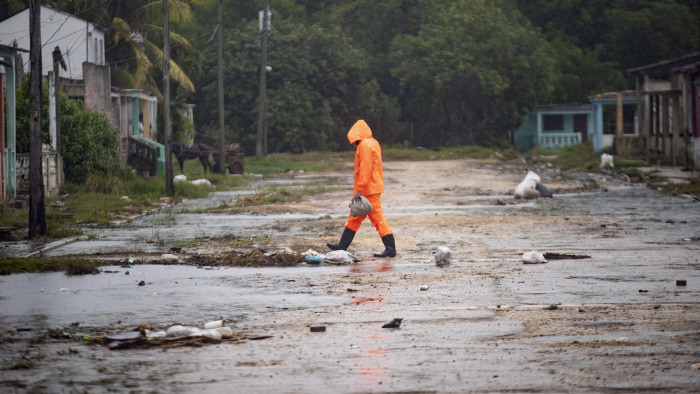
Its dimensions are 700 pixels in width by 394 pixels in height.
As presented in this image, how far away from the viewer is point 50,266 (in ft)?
38.1

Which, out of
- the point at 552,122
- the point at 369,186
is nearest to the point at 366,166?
the point at 369,186

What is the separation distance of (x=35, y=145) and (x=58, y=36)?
62.7 feet

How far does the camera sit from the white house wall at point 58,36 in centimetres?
3284

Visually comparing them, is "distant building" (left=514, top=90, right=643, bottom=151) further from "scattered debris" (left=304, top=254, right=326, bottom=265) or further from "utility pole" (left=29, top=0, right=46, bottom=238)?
"scattered debris" (left=304, top=254, right=326, bottom=265)

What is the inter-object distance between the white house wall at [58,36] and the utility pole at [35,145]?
17.9 m

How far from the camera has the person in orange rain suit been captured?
12758mm

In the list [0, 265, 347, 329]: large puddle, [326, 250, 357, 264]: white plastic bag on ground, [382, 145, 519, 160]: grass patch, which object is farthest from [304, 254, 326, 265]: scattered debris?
[382, 145, 519, 160]: grass patch

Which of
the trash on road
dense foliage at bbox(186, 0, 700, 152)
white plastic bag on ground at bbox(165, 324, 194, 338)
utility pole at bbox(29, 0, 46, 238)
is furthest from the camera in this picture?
dense foliage at bbox(186, 0, 700, 152)

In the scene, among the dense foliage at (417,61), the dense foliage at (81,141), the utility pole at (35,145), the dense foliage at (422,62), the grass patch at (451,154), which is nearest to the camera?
the utility pole at (35,145)

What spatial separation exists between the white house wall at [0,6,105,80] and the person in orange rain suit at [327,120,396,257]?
2217 centimetres

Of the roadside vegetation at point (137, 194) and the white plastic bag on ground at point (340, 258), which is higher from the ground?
the roadside vegetation at point (137, 194)

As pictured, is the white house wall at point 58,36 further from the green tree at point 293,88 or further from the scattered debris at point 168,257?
the scattered debris at point 168,257

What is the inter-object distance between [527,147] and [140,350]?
58293mm

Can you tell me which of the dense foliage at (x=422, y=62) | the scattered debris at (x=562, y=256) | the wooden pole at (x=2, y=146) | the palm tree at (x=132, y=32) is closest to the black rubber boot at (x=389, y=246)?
the scattered debris at (x=562, y=256)
